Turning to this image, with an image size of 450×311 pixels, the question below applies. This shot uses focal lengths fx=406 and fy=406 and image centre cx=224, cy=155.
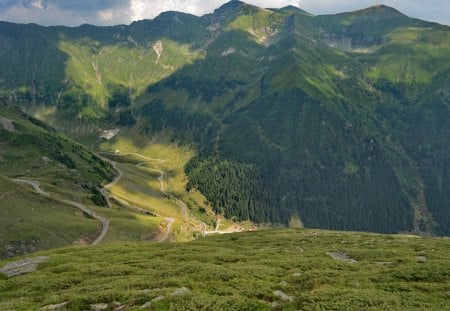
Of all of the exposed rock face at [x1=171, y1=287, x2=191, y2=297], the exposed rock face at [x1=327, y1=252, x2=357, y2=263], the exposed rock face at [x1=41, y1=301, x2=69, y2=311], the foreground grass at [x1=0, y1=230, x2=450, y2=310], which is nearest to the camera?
the foreground grass at [x1=0, y1=230, x2=450, y2=310]

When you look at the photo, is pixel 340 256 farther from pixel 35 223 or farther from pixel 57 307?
pixel 35 223

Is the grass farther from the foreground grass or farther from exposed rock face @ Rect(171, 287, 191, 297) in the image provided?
exposed rock face @ Rect(171, 287, 191, 297)

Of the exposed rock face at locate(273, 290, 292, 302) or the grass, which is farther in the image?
the grass

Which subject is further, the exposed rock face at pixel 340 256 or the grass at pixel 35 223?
the grass at pixel 35 223

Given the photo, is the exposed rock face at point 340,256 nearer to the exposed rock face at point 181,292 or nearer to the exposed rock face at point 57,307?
the exposed rock face at point 181,292

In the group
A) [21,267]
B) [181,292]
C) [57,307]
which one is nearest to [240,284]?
[181,292]

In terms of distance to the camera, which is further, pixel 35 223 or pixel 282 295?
pixel 35 223

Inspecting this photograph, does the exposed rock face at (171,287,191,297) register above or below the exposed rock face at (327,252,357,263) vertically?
above

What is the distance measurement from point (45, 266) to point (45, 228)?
3538 inches

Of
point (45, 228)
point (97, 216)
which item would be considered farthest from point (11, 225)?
point (97, 216)

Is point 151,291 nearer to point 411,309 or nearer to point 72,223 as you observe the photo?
point 411,309

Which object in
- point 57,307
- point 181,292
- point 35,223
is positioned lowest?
point 35,223

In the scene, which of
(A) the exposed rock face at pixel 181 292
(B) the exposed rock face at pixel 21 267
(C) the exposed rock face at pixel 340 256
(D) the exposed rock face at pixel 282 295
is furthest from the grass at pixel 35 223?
(D) the exposed rock face at pixel 282 295

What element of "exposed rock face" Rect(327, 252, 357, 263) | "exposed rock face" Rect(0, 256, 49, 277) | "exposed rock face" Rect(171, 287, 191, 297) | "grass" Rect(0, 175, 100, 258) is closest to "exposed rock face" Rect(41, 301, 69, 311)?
"exposed rock face" Rect(171, 287, 191, 297)
